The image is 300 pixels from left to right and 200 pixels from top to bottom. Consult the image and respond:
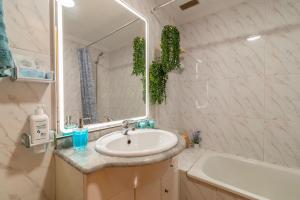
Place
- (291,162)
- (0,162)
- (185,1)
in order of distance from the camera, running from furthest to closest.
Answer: (185,1)
(291,162)
(0,162)

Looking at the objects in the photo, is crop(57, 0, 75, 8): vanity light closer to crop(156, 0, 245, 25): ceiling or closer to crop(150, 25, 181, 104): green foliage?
crop(150, 25, 181, 104): green foliage

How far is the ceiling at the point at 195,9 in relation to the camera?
1771mm

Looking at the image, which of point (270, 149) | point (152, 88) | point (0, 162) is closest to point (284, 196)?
point (270, 149)

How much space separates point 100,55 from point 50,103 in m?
0.53

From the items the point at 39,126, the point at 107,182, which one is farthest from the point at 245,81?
the point at 39,126

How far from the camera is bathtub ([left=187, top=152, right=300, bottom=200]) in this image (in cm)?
144

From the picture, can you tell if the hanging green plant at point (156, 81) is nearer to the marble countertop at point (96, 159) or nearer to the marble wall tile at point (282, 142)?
the marble countertop at point (96, 159)

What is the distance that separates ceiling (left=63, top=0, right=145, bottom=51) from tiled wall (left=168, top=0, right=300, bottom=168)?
0.90m

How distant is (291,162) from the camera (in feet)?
5.02

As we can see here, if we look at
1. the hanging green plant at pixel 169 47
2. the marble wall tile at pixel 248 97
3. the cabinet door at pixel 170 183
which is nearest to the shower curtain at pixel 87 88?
the cabinet door at pixel 170 183

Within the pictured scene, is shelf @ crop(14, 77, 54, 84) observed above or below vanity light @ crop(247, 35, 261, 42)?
below

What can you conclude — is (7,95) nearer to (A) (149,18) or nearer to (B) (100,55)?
(B) (100,55)

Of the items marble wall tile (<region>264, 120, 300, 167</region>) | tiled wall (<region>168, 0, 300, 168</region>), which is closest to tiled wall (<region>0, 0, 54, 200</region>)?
tiled wall (<region>168, 0, 300, 168</region>)

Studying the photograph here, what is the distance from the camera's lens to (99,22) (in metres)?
1.20
